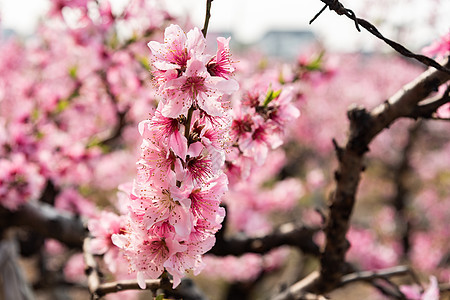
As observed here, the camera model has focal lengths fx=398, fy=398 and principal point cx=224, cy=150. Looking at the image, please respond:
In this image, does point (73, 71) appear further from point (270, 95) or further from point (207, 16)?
point (207, 16)

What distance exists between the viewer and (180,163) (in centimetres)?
84

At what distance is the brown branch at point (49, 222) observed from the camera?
99.0 inches

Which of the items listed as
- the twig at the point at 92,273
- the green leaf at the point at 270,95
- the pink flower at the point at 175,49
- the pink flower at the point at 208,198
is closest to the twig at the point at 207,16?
the pink flower at the point at 175,49

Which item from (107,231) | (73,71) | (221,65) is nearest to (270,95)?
(221,65)

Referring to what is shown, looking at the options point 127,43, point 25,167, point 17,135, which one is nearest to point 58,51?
point 127,43

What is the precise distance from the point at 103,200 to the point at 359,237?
17.1 feet

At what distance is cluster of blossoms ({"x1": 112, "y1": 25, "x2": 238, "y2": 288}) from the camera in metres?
0.84

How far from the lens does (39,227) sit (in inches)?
101

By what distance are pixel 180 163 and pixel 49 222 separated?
6.60ft

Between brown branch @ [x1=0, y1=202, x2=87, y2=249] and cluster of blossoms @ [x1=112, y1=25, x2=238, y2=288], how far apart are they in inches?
68.9

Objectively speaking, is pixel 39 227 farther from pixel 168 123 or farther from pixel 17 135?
pixel 168 123

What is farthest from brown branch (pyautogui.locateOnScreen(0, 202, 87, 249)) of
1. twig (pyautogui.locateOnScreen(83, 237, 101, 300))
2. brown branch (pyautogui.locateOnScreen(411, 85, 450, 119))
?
brown branch (pyautogui.locateOnScreen(411, 85, 450, 119))

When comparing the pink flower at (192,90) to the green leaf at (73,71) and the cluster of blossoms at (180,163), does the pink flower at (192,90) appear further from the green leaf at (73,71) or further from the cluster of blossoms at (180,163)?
the green leaf at (73,71)

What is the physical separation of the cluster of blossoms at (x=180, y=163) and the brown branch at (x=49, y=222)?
175 centimetres
